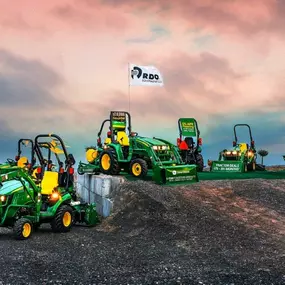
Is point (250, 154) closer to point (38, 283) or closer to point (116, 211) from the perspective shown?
point (116, 211)

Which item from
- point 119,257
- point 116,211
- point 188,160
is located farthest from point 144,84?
point 119,257

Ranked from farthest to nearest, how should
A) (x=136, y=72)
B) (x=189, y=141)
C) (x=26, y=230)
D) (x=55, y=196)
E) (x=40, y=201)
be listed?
(x=136, y=72) < (x=189, y=141) < (x=55, y=196) < (x=40, y=201) < (x=26, y=230)

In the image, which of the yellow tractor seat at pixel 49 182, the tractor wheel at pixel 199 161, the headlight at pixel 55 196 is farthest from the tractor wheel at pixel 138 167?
the tractor wheel at pixel 199 161

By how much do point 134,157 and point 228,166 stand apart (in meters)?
7.16

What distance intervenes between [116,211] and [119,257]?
A: 16.2 ft

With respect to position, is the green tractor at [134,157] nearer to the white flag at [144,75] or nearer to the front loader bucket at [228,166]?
the white flag at [144,75]

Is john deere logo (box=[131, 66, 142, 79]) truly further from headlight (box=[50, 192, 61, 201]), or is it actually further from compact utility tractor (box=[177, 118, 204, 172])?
headlight (box=[50, 192, 61, 201])

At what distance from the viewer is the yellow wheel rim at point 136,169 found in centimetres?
1781

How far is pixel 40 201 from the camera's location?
507 inches

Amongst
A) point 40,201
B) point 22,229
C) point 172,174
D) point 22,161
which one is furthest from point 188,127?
point 22,229

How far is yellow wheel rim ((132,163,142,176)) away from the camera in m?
17.8

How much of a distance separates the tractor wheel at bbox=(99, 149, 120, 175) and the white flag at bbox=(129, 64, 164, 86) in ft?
19.3

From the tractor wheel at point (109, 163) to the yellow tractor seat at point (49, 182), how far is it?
5.12m

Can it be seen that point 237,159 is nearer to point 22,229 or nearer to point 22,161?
point 22,161
